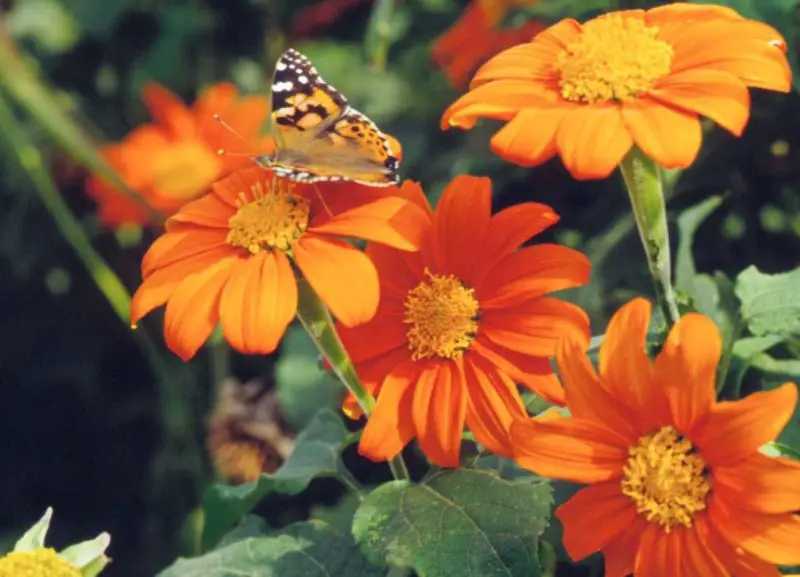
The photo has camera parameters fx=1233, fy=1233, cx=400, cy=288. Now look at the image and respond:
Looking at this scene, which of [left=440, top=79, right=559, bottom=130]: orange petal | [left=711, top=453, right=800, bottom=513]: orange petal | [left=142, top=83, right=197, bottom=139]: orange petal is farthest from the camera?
[left=142, top=83, right=197, bottom=139]: orange petal

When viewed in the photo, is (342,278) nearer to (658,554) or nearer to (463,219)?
(463,219)

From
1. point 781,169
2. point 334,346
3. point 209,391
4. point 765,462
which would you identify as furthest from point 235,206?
point 209,391

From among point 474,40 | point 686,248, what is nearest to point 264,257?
point 686,248

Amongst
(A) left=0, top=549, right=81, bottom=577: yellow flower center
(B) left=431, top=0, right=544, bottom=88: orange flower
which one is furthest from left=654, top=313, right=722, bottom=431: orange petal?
(B) left=431, top=0, right=544, bottom=88: orange flower

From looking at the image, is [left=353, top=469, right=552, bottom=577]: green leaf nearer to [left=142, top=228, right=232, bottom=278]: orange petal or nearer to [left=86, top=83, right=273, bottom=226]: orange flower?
[left=142, top=228, right=232, bottom=278]: orange petal

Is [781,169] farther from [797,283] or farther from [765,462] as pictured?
[765,462]
